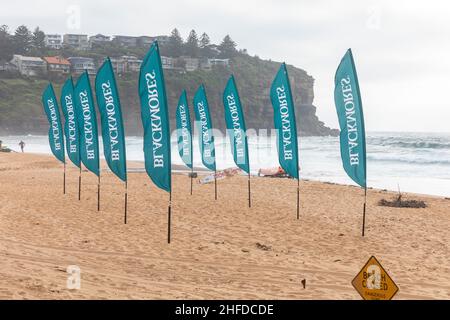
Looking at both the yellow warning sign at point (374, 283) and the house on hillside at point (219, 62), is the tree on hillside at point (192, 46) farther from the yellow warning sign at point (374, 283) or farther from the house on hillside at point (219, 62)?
the yellow warning sign at point (374, 283)

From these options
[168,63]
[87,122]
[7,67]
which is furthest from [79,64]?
[87,122]

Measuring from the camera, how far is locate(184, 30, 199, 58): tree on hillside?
181250 millimetres

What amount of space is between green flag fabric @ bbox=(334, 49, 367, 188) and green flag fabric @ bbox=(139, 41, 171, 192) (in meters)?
4.60

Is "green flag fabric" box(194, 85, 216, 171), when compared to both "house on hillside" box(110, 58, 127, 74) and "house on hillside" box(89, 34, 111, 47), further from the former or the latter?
"house on hillside" box(89, 34, 111, 47)

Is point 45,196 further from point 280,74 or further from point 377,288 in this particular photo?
point 377,288

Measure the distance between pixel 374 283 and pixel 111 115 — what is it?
965 centimetres

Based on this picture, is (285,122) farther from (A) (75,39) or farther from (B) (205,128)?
(A) (75,39)

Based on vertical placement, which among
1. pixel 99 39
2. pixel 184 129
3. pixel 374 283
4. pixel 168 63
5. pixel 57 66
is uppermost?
pixel 99 39

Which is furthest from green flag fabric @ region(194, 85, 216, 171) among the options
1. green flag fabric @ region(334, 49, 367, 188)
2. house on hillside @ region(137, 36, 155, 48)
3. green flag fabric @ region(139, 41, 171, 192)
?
house on hillside @ region(137, 36, 155, 48)

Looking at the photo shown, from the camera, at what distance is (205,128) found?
767 inches

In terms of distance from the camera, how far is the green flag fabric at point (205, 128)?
19453 millimetres

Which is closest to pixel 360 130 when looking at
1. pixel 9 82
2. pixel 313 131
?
pixel 9 82

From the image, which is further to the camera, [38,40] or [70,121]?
[38,40]

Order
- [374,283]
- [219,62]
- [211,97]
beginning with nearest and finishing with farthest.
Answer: [374,283]
[211,97]
[219,62]
